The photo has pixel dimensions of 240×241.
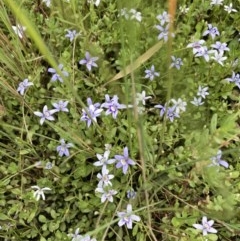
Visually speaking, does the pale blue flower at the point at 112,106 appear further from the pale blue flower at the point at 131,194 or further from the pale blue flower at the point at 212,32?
the pale blue flower at the point at 212,32

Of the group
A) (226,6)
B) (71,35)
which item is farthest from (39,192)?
(226,6)

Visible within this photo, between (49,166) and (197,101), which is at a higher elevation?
(197,101)

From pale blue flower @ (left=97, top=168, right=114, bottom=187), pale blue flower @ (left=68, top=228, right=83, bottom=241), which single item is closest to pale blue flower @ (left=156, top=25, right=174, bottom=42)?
pale blue flower @ (left=97, top=168, right=114, bottom=187)

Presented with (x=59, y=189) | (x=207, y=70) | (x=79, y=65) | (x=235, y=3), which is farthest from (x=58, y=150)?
(x=235, y=3)

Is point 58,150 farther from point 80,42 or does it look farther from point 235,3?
point 235,3

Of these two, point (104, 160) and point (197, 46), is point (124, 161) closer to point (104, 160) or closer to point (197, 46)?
point (104, 160)

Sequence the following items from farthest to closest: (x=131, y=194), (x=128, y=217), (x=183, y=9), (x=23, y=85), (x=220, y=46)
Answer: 1. (x=183, y=9)
2. (x=220, y=46)
3. (x=23, y=85)
4. (x=131, y=194)
5. (x=128, y=217)

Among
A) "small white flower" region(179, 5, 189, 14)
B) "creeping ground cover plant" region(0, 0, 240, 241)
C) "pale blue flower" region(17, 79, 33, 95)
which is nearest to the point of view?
"creeping ground cover plant" region(0, 0, 240, 241)

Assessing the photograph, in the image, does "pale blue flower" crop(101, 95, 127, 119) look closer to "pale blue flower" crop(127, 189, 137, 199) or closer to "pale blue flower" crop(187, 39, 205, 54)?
"pale blue flower" crop(127, 189, 137, 199)
